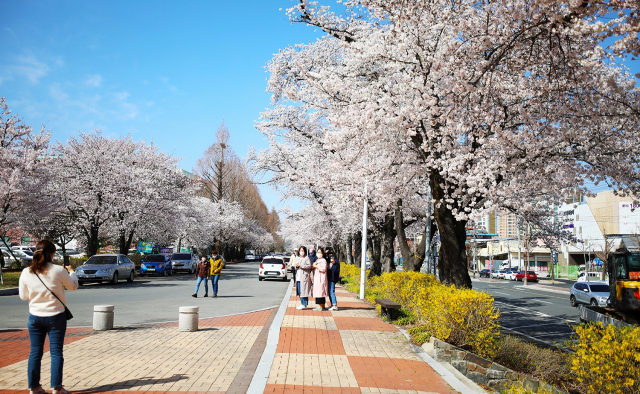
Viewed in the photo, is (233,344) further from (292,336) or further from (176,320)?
(176,320)

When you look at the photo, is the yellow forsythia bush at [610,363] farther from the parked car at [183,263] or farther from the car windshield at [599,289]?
the parked car at [183,263]

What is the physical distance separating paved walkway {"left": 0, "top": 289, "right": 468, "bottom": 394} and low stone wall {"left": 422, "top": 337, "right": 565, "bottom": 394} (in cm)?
43

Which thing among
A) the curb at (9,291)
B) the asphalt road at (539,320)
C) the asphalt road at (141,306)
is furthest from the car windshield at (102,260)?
the asphalt road at (539,320)

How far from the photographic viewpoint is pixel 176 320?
11875 mm

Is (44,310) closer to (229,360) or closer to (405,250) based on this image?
(229,360)

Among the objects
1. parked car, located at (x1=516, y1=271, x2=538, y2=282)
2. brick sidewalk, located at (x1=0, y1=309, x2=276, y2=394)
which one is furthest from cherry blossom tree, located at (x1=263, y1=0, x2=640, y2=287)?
parked car, located at (x1=516, y1=271, x2=538, y2=282)

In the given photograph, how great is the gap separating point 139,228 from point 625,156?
99.9 feet

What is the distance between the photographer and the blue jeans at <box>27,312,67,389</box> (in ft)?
16.8

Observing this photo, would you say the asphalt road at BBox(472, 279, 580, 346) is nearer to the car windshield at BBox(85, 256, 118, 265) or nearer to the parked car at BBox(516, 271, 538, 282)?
the car windshield at BBox(85, 256, 118, 265)

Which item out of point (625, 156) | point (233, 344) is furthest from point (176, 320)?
point (625, 156)

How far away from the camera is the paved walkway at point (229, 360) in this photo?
5.91m

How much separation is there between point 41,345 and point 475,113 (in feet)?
27.1

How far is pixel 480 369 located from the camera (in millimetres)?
6883

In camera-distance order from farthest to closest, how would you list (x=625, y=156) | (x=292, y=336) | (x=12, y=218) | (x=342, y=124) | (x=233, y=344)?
(x=12, y=218) < (x=342, y=124) < (x=625, y=156) < (x=292, y=336) < (x=233, y=344)
